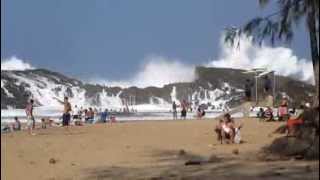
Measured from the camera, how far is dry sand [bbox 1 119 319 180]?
448 inches

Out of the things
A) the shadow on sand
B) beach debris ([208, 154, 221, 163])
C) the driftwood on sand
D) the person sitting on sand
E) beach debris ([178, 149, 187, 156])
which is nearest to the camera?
the shadow on sand

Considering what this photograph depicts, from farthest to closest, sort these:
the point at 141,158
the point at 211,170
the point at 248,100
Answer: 1. the point at 248,100
2. the point at 141,158
3. the point at 211,170

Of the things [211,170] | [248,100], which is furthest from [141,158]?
[248,100]

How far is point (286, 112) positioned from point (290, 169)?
1433cm

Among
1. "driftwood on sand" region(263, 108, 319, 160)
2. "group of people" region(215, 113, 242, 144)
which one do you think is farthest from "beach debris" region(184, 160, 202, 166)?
"group of people" region(215, 113, 242, 144)

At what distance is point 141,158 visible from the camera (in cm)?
1474

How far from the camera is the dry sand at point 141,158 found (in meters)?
11.4

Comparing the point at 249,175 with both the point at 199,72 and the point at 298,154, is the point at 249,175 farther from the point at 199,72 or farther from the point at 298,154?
the point at 199,72

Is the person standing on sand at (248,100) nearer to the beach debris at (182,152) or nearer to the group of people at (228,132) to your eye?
the group of people at (228,132)

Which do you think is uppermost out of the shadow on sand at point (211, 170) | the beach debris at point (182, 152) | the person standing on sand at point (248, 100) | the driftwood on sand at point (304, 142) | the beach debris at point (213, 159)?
the person standing on sand at point (248, 100)

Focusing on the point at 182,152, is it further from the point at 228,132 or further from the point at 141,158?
the point at 228,132

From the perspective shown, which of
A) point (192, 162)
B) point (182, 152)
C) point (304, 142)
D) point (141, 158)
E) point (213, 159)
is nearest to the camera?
point (304, 142)

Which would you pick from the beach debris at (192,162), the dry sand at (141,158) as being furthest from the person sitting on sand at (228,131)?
the beach debris at (192,162)

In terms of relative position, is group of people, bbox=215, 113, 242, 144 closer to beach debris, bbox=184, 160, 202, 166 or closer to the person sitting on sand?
the person sitting on sand
